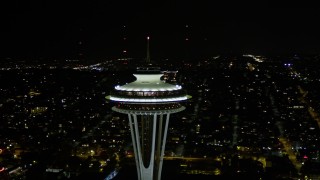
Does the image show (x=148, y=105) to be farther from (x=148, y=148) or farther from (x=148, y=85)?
(x=148, y=148)

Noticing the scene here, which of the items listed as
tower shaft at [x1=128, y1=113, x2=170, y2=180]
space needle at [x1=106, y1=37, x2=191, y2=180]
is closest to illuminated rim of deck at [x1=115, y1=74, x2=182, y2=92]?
space needle at [x1=106, y1=37, x2=191, y2=180]

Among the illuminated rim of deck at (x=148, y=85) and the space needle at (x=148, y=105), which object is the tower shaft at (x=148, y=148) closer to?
the space needle at (x=148, y=105)

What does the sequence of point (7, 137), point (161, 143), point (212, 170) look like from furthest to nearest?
point (7, 137)
point (212, 170)
point (161, 143)

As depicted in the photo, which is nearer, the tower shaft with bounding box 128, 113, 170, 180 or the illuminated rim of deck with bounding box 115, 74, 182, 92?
the illuminated rim of deck with bounding box 115, 74, 182, 92

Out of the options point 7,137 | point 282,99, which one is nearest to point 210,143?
point 7,137

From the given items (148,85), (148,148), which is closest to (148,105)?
(148,85)

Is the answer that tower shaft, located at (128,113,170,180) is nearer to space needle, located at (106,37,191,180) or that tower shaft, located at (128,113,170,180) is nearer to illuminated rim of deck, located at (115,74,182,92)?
space needle, located at (106,37,191,180)

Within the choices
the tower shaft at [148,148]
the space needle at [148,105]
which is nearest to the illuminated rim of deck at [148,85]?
the space needle at [148,105]

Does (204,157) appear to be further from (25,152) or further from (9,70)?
(9,70)
